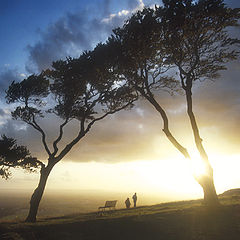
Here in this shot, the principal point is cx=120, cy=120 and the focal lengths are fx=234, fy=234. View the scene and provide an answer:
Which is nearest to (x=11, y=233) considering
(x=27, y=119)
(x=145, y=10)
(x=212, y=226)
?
(x=212, y=226)

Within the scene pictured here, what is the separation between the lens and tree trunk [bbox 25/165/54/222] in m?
20.2

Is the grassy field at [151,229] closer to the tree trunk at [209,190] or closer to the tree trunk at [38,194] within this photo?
the tree trunk at [209,190]

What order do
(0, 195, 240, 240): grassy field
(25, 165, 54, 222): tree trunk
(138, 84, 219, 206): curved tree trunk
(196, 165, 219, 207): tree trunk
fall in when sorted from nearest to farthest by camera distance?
(0, 195, 240, 240): grassy field
(196, 165, 219, 207): tree trunk
(138, 84, 219, 206): curved tree trunk
(25, 165, 54, 222): tree trunk

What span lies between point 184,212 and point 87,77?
645 inches

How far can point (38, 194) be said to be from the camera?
21312 millimetres

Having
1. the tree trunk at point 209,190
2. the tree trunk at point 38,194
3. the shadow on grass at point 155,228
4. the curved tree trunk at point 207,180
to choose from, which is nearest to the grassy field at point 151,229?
the shadow on grass at point 155,228

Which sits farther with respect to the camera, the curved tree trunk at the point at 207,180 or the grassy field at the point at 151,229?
the curved tree trunk at the point at 207,180

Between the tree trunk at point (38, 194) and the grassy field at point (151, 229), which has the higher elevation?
the tree trunk at point (38, 194)

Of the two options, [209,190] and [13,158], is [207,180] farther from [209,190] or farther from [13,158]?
[13,158]

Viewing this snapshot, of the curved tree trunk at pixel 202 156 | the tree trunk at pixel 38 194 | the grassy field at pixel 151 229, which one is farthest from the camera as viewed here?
the tree trunk at pixel 38 194

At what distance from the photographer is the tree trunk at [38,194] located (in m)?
20.2

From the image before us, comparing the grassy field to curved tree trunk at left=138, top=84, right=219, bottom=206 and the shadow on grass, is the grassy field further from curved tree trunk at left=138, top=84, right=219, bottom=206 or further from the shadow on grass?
curved tree trunk at left=138, top=84, right=219, bottom=206

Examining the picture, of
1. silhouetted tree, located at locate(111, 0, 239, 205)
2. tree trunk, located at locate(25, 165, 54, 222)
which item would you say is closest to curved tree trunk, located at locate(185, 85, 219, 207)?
silhouetted tree, located at locate(111, 0, 239, 205)

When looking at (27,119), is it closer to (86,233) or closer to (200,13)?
(86,233)
